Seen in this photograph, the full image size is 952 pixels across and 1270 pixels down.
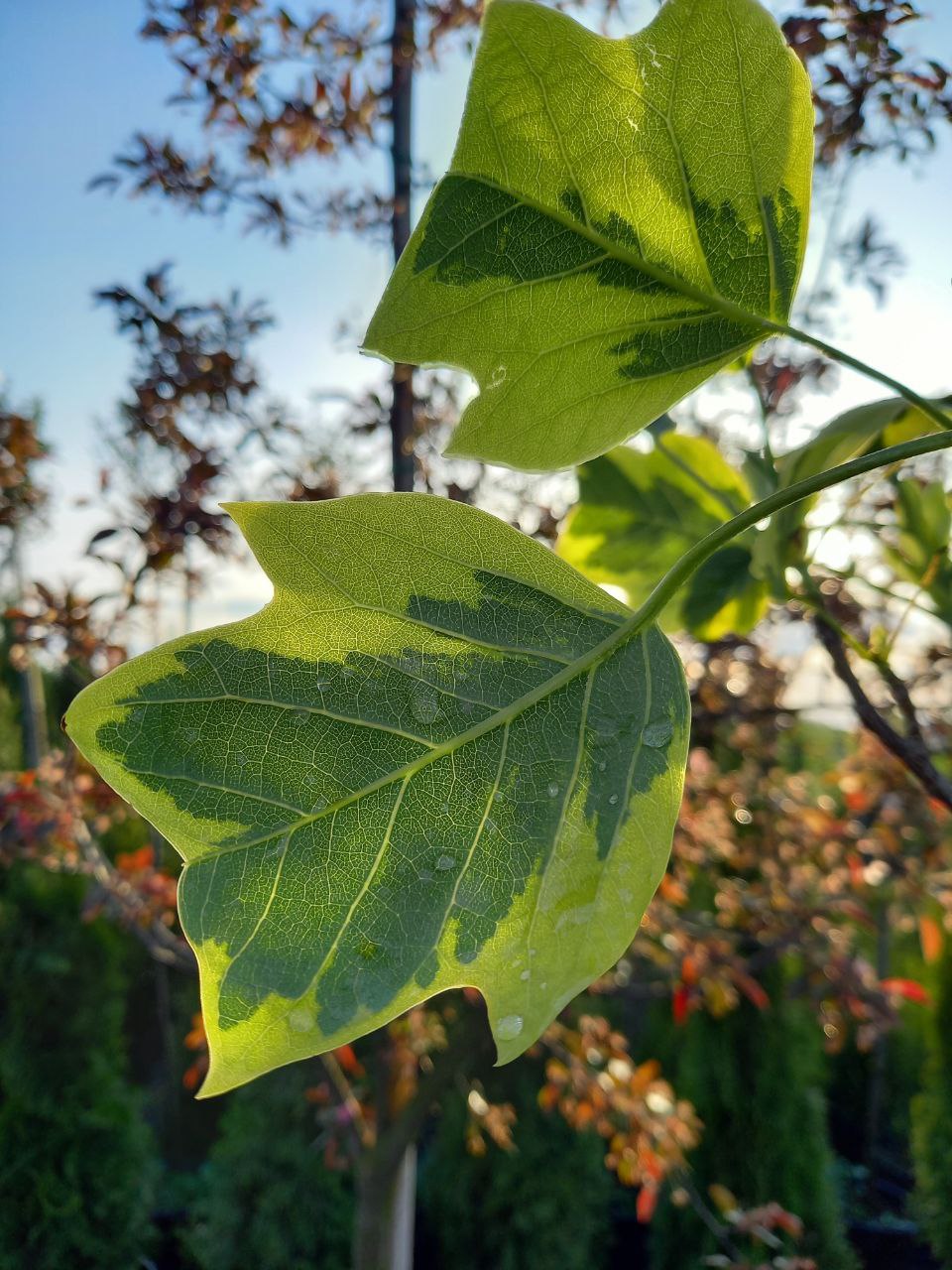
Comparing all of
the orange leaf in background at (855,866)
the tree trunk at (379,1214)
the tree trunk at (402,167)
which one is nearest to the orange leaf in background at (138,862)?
the tree trunk at (379,1214)

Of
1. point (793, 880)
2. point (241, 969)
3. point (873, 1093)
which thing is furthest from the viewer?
point (873, 1093)

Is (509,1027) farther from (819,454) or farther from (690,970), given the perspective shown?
(690,970)

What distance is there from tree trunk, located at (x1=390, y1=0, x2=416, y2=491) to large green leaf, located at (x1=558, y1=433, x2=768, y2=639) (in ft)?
4.39

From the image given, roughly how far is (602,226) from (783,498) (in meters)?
0.21

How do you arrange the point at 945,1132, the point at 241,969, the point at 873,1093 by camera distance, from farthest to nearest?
the point at 873,1093
the point at 945,1132
the point at 241,969

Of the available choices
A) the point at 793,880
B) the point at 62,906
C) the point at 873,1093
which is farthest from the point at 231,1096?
the point at 873,1093

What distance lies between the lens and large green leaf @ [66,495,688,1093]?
0.47m

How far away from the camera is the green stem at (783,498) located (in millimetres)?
502

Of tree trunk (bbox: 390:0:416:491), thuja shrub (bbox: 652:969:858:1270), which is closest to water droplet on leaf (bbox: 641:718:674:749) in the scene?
tree trunk (bbox: 390:0:416:491)

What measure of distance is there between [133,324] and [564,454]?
1842mm

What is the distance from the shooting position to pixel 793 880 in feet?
9.31

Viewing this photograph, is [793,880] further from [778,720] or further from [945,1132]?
[945,1132]

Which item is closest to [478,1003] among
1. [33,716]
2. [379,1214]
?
[379,1214]

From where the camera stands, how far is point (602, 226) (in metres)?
0.54
